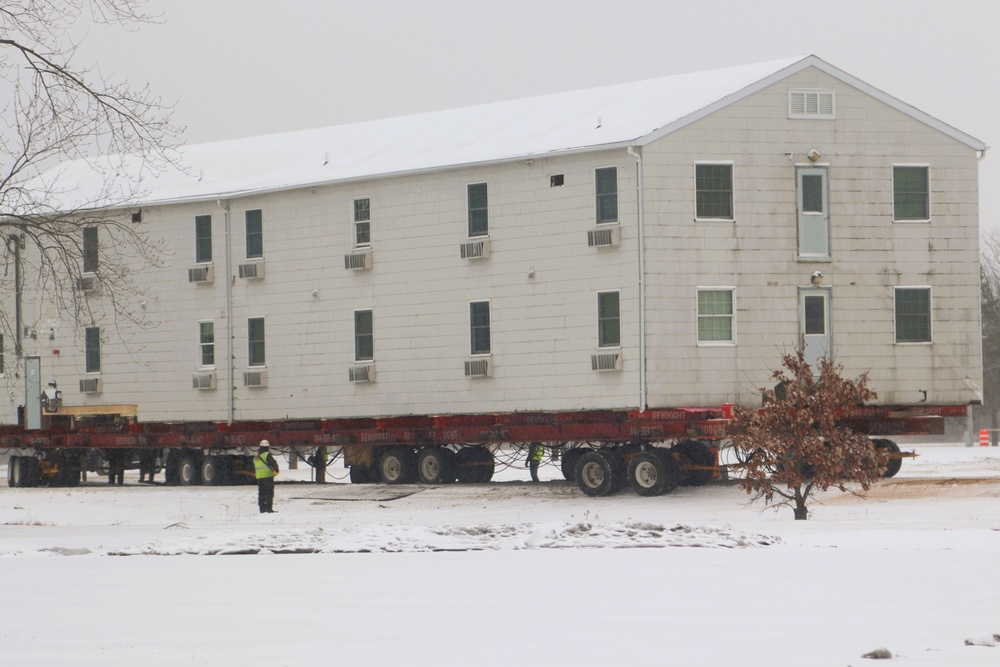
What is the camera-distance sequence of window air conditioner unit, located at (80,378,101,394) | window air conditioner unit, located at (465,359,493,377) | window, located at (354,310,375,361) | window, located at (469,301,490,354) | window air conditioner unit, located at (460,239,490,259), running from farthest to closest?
window air conditioner unit, located at (80,378,101,394), window, located at (354,310,375,361), window, located at (469,301,490,354), window air conditioner unit, located at (460,239,490,259), window air conditioner unit, located at (465,359,493,377)

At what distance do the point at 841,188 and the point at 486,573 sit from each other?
20.6 meters

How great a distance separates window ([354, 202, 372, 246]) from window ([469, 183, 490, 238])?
2.93m

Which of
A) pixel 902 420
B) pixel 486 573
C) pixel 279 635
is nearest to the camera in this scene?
pixel 279 635

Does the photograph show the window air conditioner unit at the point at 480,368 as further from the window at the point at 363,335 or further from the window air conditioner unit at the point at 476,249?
the window at the point at 363,335

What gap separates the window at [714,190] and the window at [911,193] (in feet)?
12.1

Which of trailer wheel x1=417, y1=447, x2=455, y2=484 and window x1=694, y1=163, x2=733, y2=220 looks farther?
trailer wheel x1=417, y1=447, x2=455, y2=484

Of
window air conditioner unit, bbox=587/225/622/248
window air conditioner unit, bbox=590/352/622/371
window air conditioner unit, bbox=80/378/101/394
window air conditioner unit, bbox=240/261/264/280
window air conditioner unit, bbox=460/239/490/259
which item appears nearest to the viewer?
window air conditioner unit, bbox=590/352/622/371

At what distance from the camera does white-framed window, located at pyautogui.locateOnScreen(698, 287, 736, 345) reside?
33.0 metres

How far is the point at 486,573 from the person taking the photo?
1559 centimetres

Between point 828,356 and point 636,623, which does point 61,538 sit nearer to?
point 636,623

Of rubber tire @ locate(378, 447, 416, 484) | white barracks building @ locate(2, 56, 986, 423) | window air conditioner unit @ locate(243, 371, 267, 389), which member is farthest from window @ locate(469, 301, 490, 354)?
window air conditioner unit @ locate(243, 371, 267, 389)

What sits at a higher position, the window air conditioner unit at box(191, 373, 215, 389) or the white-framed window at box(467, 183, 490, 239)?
the white-framed window at box(467, 183, 490, 239)

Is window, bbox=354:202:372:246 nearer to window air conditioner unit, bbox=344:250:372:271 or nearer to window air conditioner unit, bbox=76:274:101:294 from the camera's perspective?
window air conditioner unit, bbox=344:250:372:271

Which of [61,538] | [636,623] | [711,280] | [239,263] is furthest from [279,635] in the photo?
[239,263]
